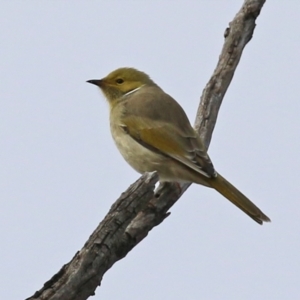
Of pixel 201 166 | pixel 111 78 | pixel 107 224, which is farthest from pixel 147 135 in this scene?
pixel 107 224

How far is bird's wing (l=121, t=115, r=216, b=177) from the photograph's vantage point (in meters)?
8.02

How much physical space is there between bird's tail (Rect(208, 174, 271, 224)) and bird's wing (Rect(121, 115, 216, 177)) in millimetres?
103

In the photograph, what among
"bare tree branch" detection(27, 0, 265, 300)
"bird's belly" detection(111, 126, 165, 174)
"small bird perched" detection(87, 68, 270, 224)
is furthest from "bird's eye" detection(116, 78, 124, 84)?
"bare tree branch" detection(27, 0, 265, 300)

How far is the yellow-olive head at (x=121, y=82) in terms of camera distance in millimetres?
9641

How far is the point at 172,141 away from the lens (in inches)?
327

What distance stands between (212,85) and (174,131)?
110 centimetres

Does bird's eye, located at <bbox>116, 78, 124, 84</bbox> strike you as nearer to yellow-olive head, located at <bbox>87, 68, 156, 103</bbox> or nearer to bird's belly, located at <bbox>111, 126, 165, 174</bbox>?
yellow-olive head, located at <bbox>87, 68, 156, 103</bbox>

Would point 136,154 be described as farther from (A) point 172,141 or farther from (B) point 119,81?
(B) point 119,81

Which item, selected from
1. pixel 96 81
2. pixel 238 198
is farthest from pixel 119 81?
pixel 238 198

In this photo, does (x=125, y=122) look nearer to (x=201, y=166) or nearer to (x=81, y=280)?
(x=201, y=166)

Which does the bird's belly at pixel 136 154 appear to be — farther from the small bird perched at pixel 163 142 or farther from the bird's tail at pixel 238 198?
the bird's tail at pixel 238 198

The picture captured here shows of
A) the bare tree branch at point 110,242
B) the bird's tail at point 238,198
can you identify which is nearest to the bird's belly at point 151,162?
the bird's tail at point 238,198

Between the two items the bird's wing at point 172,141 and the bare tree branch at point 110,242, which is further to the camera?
the bird's wing at point 172,141

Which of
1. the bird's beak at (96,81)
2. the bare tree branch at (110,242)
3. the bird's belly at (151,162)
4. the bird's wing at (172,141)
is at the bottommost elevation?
the bare tree branch at (110,242)
